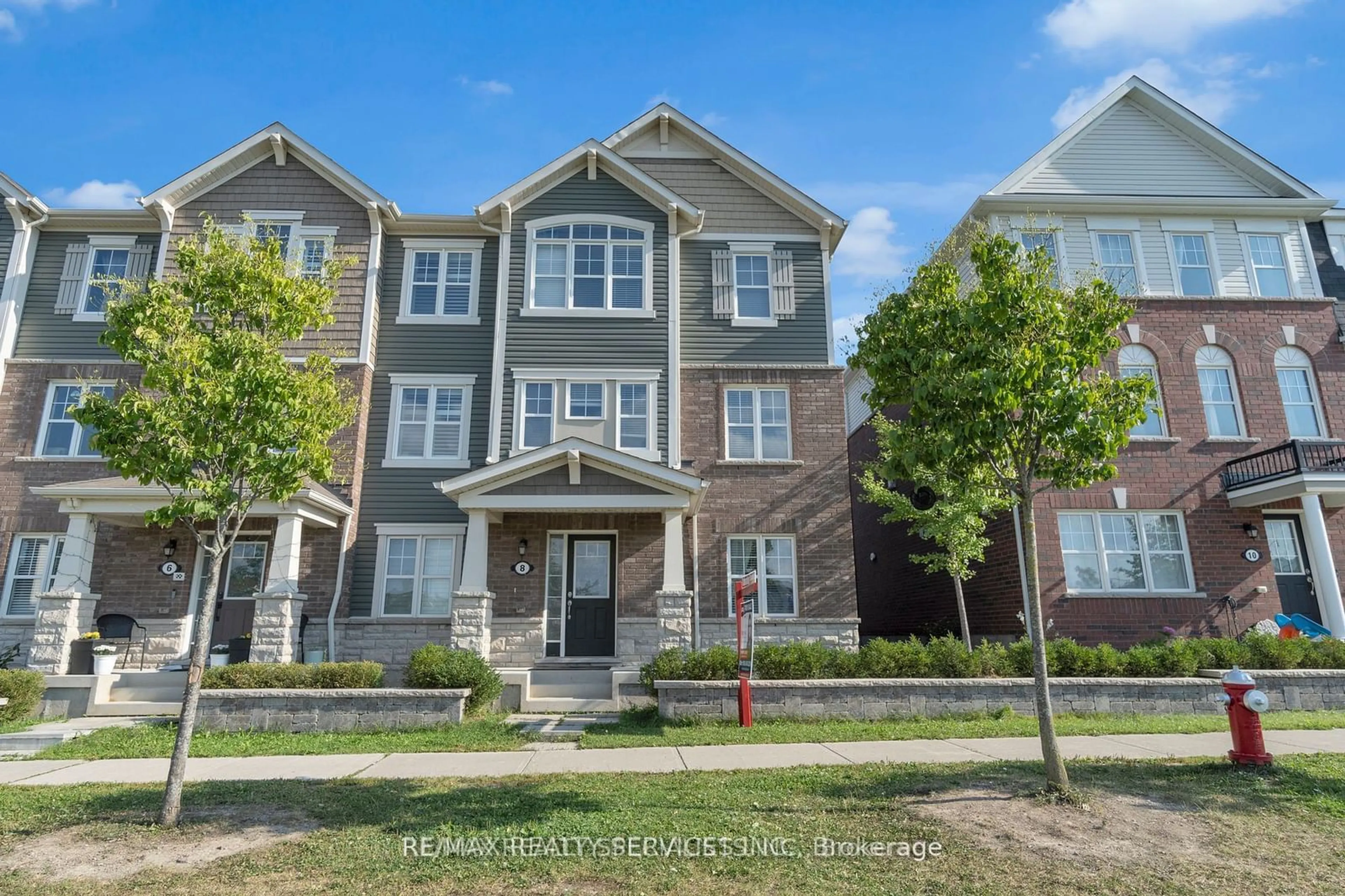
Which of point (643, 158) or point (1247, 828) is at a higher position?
point (643, 158)

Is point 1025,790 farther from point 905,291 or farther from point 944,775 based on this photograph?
point 905,291

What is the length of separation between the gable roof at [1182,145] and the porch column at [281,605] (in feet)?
59.1

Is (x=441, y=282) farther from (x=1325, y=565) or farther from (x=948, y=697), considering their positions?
(x=1325, y=565)

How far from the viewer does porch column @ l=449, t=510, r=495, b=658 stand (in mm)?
12969

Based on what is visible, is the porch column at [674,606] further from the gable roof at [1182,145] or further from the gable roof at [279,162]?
the gable roof at [1182,145]

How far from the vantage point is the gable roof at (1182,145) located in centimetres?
1838

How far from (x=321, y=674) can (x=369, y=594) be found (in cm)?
441

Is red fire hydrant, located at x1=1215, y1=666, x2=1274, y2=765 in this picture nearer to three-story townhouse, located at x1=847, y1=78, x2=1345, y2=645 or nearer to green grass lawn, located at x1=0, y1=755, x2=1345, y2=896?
green grass lawn, located at x1=0, y1=755, x2=1345, y2=896

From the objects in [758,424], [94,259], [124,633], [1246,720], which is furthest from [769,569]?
[94,259]

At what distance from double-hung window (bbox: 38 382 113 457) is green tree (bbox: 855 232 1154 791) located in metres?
16.9

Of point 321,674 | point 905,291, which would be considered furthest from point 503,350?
point 905,291

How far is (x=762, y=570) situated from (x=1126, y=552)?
25.8 ft

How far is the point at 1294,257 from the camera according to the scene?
1822cm

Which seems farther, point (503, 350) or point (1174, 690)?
point (503, 350)
